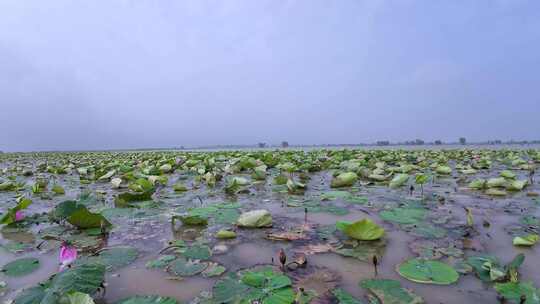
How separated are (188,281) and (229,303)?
0.34m

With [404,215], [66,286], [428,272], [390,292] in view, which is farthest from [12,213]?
[404,215]

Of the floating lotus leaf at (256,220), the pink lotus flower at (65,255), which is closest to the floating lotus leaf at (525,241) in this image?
the floating lotus leaf at (256,220)

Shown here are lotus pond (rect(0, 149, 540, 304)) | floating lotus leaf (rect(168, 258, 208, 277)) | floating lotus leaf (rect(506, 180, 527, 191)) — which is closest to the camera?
lotus pond (rect(0, 149, 540, 304))

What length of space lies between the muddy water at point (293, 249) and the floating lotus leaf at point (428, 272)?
3cm

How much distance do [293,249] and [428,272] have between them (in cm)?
73

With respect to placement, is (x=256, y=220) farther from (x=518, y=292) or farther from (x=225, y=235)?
(x=518, y=292)

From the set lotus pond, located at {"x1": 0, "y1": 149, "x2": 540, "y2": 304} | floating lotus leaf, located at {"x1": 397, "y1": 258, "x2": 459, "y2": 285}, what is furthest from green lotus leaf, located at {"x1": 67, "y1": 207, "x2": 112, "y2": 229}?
floating lotus leaf, located at {"x1": 397, "y1": 258, "x2": 459, "y2": 285}

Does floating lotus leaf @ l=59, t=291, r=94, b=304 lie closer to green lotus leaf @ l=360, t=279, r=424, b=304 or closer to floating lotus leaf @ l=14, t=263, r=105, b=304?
floating lotus leaf @ l=14, t=263, r=105, b=304

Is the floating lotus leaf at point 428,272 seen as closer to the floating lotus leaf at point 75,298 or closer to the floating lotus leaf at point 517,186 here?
the floating lotus leaf at point 75,298

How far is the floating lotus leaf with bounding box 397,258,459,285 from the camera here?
129 centimetres

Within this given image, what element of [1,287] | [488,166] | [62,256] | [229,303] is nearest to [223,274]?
[229,303]

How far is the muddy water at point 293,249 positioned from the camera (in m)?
1.26

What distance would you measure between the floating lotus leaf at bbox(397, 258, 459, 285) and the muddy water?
0.03 m

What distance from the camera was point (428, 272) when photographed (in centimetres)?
135
